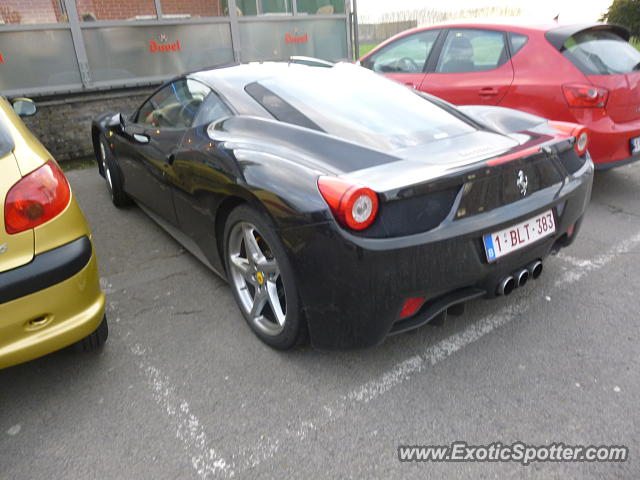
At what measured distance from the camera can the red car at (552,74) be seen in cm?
405

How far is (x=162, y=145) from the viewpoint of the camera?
328 cm

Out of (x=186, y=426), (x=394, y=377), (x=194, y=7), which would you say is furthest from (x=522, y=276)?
(x=194, y=7)

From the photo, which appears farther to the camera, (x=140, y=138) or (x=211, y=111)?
(x=140, y=138)

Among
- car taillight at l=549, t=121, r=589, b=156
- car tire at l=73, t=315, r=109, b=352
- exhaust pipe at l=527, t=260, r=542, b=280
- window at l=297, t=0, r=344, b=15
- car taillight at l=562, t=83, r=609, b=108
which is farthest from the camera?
window at l=297, t=0, r=344, b=15

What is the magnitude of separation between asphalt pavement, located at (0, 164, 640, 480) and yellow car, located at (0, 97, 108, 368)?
1.32ft

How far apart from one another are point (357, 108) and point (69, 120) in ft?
18.8

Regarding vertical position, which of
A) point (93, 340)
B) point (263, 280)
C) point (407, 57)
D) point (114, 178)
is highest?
point (407, 57)

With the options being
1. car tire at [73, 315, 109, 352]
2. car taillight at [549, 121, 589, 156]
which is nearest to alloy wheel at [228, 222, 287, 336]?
car tire at [73, 315, 109, 352]

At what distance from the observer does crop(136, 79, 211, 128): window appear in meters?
3.19

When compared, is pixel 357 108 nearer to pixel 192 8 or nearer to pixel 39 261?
pixel 39 261

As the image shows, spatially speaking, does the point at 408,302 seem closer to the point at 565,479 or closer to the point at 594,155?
the point at 565,479

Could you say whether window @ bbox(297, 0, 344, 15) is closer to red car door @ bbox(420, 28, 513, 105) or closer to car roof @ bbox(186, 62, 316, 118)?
red car door @ bbox(420, 28, 513, 105)

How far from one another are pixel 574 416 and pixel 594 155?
108 inches

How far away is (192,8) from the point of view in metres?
8.24
